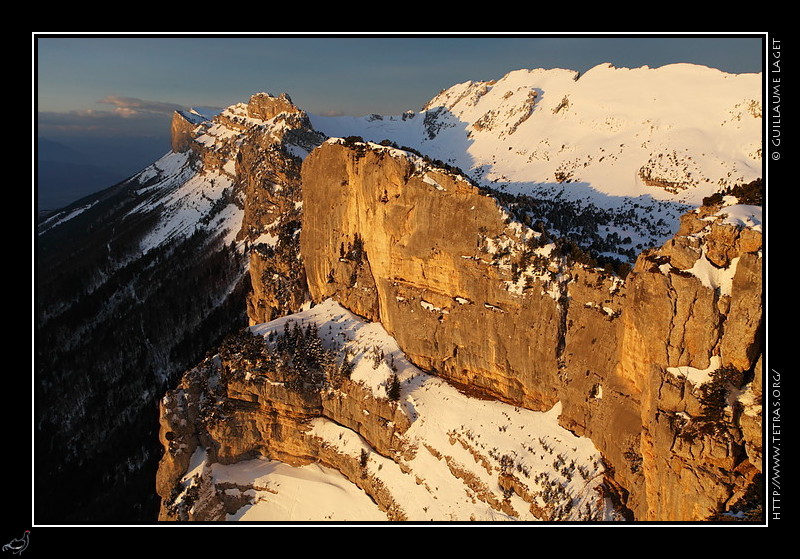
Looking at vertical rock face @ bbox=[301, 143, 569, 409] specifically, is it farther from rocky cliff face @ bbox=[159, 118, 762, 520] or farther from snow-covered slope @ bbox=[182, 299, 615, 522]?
snow-covered slope @ bbox=[182, 299, 615, 522]

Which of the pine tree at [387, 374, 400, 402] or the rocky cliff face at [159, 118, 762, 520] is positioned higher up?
the rocky cliff face at [159, 118, 762, 520]

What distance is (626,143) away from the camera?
139375mm

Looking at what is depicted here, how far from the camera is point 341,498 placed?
39.7 meters

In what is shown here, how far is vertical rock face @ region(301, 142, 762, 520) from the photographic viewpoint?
72.0 ft

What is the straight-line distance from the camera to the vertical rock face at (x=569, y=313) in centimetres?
2195

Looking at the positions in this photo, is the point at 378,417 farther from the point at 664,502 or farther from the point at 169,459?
the point at 664,502

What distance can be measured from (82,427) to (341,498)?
54.4 meters
